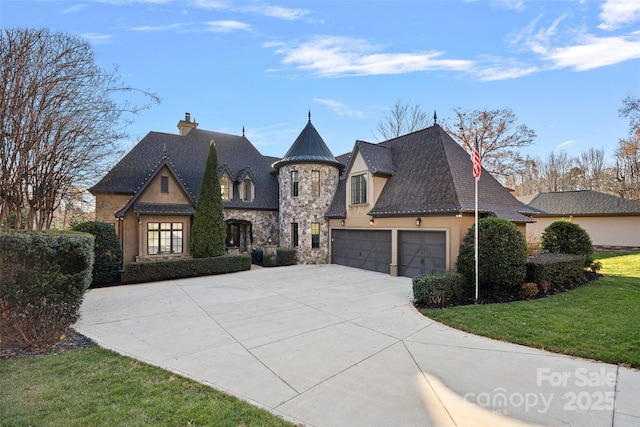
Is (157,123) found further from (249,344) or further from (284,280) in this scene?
(249,344)

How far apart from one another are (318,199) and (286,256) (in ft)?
13.6

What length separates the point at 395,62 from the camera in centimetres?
1308

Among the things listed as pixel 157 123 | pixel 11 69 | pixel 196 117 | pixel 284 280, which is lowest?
pixel 284 280

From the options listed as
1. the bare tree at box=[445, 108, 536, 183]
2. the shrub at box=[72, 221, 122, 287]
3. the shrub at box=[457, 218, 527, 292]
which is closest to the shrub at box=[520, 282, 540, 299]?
the shrub at box=[457, 218, 527, 292]

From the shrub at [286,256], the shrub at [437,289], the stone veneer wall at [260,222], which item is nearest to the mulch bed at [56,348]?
the shrub at [437,289]

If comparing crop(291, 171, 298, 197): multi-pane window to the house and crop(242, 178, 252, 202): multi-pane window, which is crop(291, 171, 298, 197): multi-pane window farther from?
crop(242, 178, 252, 202): multi-pane window

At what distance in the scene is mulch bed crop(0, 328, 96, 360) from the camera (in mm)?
5316

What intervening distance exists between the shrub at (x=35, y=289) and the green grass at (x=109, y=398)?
97 cm

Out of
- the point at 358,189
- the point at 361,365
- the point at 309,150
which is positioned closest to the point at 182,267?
the point at 358,189

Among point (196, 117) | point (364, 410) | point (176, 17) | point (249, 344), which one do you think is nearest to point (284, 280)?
point (249, 344)

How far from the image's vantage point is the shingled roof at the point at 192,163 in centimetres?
1725

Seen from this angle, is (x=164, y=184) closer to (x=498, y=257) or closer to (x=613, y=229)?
(x=498, y=257)

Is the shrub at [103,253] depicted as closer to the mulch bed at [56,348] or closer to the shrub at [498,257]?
the mulch bed at [56,348]

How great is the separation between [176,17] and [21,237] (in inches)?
316
